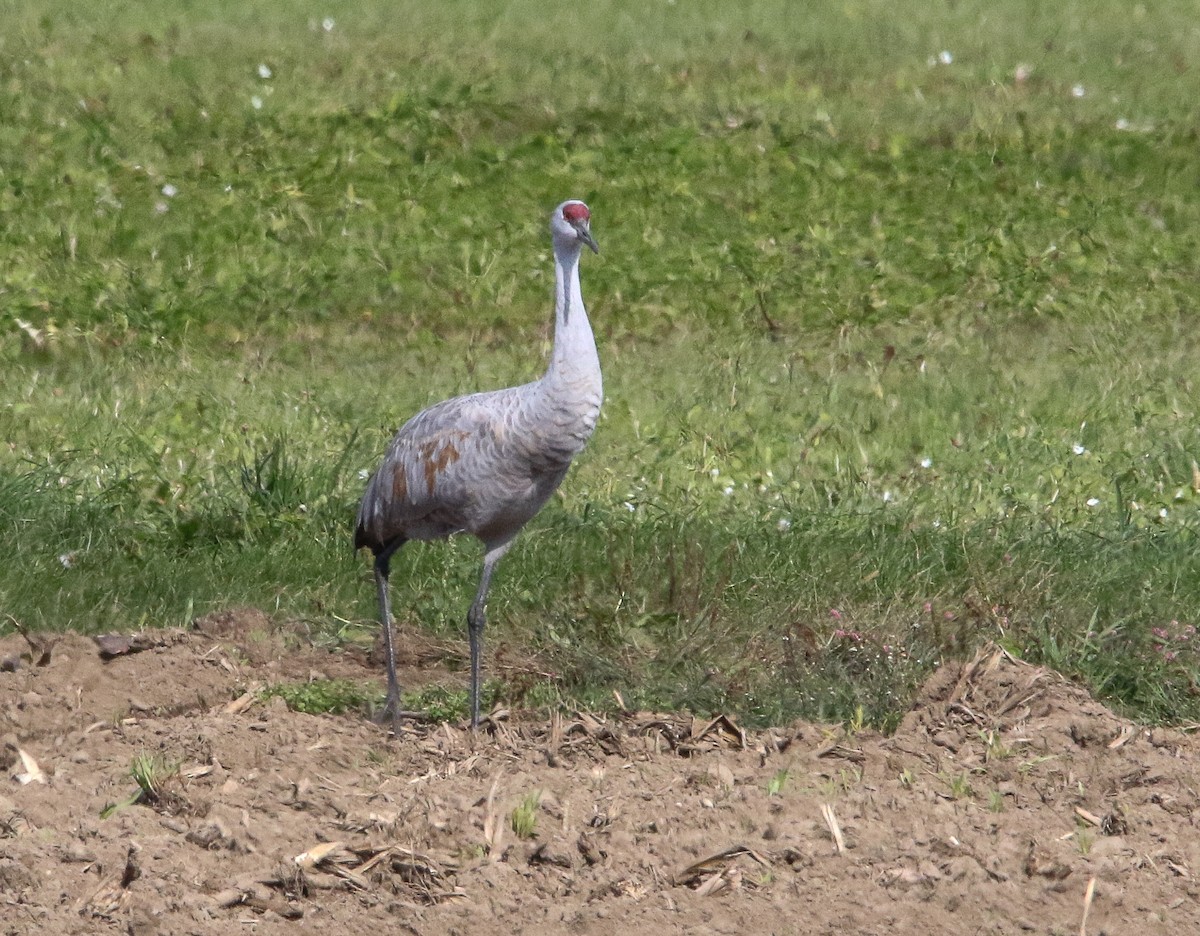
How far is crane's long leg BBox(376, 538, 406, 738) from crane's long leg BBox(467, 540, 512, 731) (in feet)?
0.74

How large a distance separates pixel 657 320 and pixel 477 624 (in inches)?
206

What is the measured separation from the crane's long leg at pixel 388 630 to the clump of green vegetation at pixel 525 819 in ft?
3.37

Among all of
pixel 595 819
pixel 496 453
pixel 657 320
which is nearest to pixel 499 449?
pixel 496 453

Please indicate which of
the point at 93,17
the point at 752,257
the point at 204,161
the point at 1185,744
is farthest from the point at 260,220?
the point at 1185,744

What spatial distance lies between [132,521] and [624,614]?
212 cm

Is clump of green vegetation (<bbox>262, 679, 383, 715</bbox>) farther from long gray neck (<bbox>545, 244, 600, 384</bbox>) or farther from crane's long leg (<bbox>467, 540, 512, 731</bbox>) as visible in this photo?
long gray neck (<bbox>545, 244, 600, 384</bbox>)

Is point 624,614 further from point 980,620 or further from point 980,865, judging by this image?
point 980,865

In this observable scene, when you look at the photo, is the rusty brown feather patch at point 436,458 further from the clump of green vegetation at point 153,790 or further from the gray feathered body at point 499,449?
the clump of green vegetation at point 153,790

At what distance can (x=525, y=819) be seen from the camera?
15.5ft

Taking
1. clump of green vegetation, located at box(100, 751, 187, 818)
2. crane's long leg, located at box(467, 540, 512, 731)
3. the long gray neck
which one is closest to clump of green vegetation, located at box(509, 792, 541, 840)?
clump of green vegetation, located at box(100, 751, 187, 818)

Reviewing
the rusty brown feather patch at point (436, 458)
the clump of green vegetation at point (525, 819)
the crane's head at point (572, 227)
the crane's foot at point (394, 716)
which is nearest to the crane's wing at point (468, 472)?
the rusty brown feather patch at point (436, 458)

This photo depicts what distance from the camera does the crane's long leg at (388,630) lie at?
19.2ft

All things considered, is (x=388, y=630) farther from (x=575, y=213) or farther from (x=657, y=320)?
(x=657, y=320)

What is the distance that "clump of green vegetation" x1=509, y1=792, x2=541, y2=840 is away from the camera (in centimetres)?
471
